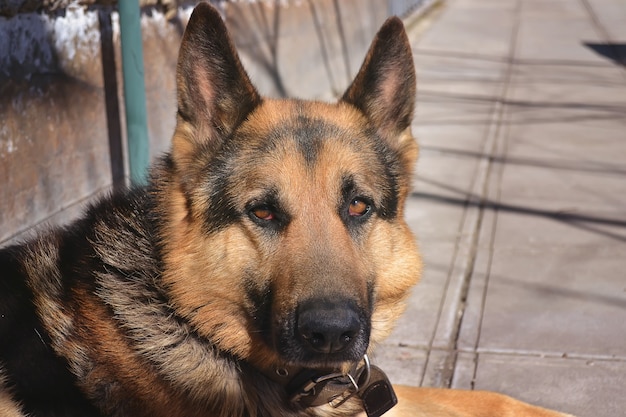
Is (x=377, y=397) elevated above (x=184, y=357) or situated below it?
below

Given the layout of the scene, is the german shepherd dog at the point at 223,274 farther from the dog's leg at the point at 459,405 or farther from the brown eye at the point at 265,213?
the dog's leg at the point at 459,405

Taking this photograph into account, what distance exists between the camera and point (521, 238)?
19.9 feet

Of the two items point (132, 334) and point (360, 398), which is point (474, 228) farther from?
point (132, 334)

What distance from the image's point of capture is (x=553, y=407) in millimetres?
3895

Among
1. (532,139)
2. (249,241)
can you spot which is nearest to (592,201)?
(532,139)

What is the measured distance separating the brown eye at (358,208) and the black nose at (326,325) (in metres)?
0.50

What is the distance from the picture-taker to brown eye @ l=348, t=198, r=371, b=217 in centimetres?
327

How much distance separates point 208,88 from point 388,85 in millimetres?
822

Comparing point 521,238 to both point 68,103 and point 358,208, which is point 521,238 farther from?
point 68,103

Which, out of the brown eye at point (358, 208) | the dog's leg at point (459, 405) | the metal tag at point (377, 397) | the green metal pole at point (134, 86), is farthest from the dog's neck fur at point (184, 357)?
the green metal pole at point (134, 86)

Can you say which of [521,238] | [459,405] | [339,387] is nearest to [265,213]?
[339,387]

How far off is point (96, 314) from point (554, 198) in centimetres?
482

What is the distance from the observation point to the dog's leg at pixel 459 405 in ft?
12.0

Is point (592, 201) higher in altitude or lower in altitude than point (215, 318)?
lower
